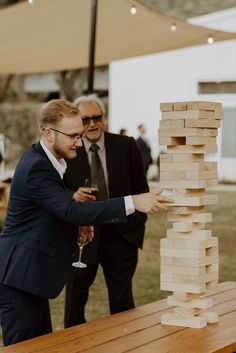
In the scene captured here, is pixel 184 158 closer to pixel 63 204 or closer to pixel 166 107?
pixel 166 107

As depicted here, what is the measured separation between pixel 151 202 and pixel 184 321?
60 centimetres

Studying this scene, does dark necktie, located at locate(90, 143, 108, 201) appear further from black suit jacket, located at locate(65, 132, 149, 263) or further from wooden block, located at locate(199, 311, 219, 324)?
wooden block, located at locate(199, 311, 219, 324)

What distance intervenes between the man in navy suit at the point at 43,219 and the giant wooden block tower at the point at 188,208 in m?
0.20

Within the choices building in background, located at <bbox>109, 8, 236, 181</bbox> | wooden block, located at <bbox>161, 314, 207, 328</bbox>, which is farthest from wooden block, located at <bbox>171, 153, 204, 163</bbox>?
building in background, located at <bbox>109, 8, 236, 181</bbox>

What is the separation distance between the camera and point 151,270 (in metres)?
8.28

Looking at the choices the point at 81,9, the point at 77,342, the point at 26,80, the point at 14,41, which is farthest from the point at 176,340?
the point at 26,80

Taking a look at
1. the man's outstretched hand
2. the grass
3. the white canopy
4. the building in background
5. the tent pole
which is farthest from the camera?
the building in background

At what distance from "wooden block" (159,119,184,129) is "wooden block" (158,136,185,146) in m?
0.05

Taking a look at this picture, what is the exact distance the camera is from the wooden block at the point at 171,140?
3488mm

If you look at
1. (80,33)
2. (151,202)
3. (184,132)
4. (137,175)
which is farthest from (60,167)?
(80,33)

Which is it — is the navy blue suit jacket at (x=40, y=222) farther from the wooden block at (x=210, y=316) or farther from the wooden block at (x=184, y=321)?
the wooden block at (x=210, y=316)

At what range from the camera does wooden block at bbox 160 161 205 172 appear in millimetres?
3447

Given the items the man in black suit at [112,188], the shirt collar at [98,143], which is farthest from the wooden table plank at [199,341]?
the shirt collar at [98,143]

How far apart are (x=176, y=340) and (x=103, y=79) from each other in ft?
84.8
